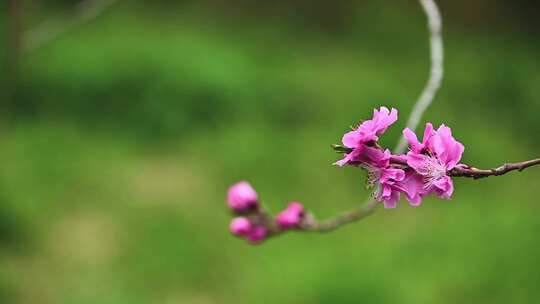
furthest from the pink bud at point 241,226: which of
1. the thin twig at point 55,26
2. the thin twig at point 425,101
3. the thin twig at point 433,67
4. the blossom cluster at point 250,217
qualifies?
the thin twig at point 55,26

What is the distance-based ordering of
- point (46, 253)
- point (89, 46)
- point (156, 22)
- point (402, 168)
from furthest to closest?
point (156, 22) → point (89, 46) → point (46, 253) → point (402, 168)

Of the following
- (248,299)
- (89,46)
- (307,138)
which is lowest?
(248,299)

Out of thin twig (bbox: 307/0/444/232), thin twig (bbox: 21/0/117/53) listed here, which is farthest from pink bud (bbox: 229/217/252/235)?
thin twig (bbox: 21/0/117/53)

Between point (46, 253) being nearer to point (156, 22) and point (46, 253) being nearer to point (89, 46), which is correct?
point (89, 46)

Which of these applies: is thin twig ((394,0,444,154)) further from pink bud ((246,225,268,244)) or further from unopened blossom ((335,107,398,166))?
unopened blossom ((335,107,398,166))

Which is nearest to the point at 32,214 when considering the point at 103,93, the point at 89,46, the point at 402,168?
the point at 103,93

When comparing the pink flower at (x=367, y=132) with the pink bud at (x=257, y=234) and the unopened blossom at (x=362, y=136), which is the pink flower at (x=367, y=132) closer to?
the unopened blossom at (x=362, y=136)

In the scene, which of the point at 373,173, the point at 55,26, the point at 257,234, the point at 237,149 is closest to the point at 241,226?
the point at 257,234
